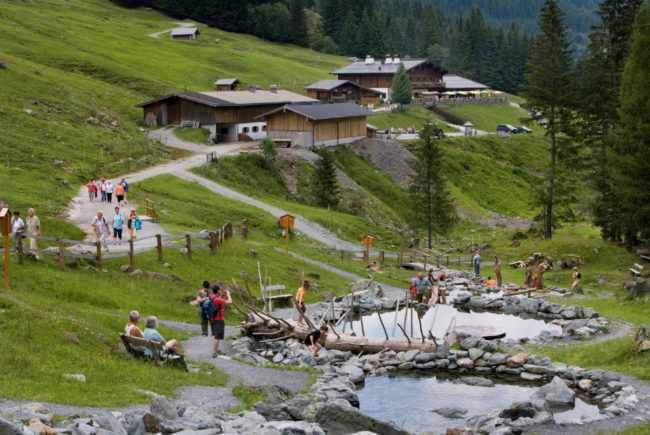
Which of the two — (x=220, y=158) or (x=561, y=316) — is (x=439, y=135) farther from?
(x=561, y=316)

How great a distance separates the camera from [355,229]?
192 ft

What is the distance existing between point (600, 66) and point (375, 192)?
32416 millimetres

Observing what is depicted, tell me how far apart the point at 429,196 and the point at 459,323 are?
27049mm

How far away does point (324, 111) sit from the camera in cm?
8519

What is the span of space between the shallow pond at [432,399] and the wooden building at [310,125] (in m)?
57.2

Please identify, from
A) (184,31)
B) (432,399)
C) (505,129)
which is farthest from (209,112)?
(184,31)

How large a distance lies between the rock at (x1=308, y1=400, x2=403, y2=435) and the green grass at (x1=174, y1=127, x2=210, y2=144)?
215 feet

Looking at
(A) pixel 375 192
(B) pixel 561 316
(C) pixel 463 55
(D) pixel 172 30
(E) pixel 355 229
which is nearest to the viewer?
(B) pixel 561 316

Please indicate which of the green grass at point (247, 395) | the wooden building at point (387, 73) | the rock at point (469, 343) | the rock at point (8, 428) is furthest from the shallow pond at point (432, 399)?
the wooden building at point (387, 73)

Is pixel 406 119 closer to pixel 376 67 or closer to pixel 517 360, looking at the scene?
pixel 376 67

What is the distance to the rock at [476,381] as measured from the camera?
23234 millimetres

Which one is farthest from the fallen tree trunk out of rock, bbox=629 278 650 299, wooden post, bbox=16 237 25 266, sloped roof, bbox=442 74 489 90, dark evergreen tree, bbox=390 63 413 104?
sloped roof, bbox=442 74 489 90

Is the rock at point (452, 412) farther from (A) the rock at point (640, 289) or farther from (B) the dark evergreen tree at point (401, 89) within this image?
(B) the dark evergreen tree at point (401, 89)

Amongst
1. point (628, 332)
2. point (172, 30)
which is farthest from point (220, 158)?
point (172, 30)
